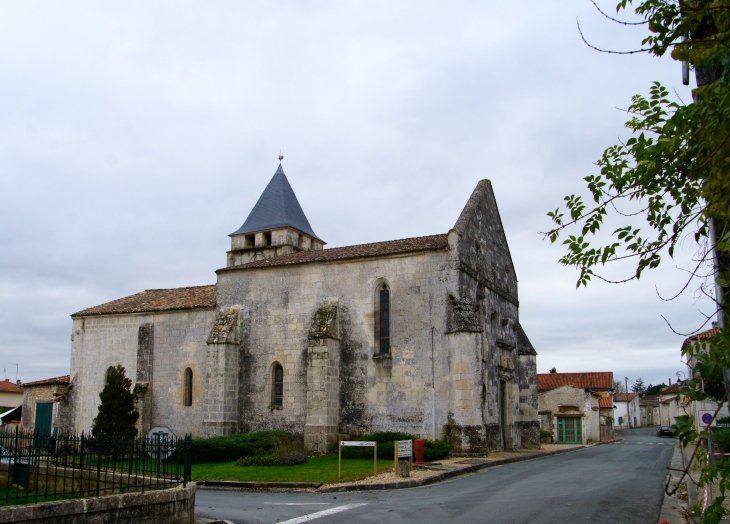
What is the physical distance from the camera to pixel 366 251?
24203 mm

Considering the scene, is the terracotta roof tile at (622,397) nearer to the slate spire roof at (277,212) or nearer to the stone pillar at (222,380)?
the slate spire roof at (277,212)

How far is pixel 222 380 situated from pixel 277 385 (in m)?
2.16

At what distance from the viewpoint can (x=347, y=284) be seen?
23766mm

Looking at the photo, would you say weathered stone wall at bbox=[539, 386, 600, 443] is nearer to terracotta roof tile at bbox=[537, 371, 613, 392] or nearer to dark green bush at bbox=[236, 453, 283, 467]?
terracotta roof tile at bbox=[537, 371, 613, 392]

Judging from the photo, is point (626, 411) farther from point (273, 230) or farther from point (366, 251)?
point (366, 251)

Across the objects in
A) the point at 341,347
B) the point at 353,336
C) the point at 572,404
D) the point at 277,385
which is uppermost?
the point at 353,336

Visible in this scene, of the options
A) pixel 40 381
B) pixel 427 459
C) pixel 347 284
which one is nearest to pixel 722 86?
pixel 427 459

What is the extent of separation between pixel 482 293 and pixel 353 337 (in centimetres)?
541

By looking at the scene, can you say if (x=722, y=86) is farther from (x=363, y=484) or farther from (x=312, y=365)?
(x=312, y=365)

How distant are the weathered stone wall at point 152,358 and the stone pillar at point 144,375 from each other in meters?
0.04

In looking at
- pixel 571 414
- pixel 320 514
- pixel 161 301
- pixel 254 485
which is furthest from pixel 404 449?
pixel 571 414

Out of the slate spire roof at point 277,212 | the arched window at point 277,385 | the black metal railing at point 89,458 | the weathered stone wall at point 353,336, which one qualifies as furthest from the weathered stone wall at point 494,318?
the slate spire roof at point 277,212

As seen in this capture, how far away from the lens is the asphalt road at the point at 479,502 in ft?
33.8

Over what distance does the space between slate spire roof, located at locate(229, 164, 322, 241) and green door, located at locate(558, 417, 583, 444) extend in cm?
1955
